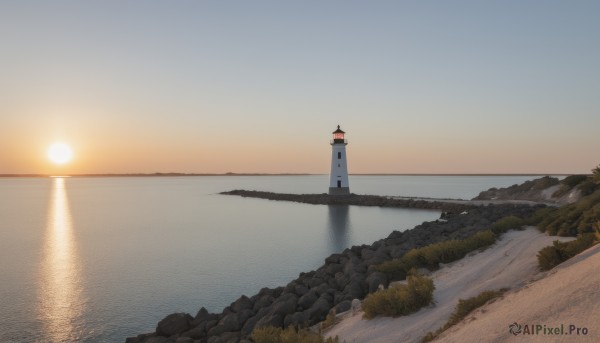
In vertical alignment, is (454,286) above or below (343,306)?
above

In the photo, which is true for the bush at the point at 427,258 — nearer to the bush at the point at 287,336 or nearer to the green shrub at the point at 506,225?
the green shrub at the point at 506,225

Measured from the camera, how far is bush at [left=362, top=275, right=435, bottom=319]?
794 cm

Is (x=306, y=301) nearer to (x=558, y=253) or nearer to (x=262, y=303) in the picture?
(x=262, y=303)

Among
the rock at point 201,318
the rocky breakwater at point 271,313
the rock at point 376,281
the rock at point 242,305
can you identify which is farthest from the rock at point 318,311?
the rock at point 201,318

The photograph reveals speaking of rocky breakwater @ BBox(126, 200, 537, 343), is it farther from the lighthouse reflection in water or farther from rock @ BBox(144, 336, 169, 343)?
the lighthouse reflection in water

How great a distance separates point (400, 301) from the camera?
26.2 feet

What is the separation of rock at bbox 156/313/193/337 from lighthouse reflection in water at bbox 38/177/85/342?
3477mm

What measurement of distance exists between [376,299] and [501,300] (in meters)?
2.32

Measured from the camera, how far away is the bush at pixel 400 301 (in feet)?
26.1

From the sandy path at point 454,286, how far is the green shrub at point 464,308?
32 centimetres

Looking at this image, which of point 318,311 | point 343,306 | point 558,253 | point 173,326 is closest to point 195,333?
point 173,326

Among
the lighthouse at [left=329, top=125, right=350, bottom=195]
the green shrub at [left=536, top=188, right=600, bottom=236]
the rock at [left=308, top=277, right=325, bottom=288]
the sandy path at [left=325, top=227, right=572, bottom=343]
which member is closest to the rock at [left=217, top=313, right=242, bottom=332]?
the sandy path at [left=325, top=227, right=572, bottom=343]

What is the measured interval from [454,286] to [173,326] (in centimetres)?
757

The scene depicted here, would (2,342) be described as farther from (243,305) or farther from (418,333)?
(418,333)
